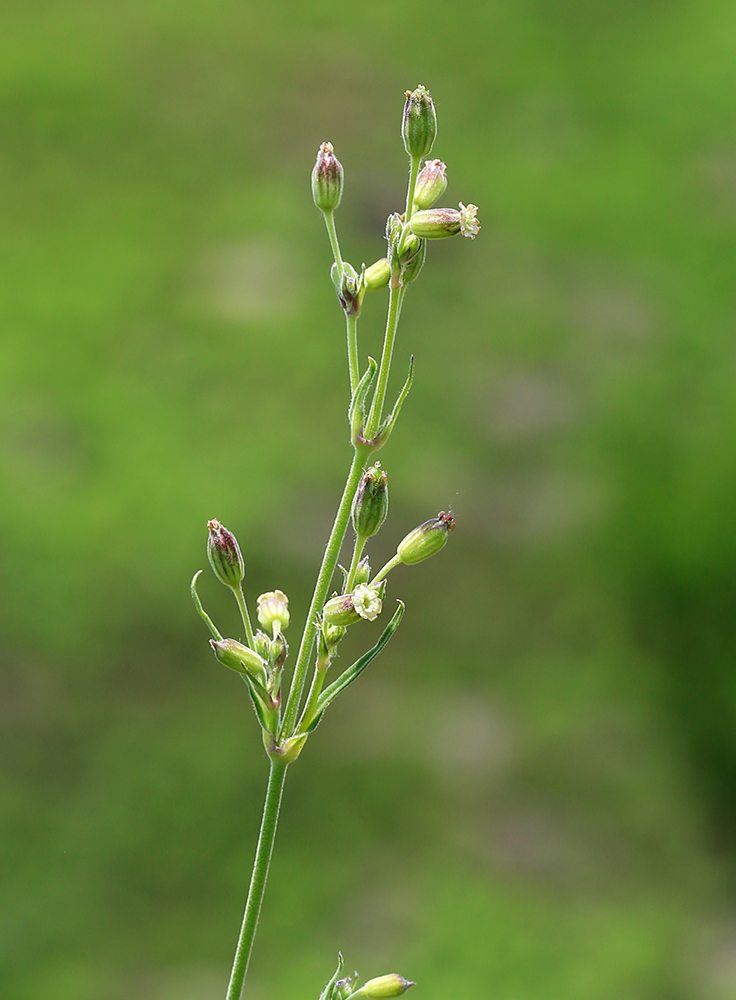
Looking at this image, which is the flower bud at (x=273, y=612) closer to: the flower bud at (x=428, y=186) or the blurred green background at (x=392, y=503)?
the flower bud at (x=428, y=186)

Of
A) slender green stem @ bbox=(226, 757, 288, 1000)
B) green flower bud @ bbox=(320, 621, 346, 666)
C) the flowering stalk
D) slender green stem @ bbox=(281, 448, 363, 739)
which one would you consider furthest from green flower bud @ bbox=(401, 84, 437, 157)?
slender green stem @ bbox=(226, 757, 288, 1000)

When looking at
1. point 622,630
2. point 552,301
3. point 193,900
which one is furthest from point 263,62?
point 193,900

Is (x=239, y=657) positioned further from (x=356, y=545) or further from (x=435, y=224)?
(x=435, y=224)

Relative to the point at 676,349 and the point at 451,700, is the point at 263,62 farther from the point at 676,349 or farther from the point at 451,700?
the point at 451,700

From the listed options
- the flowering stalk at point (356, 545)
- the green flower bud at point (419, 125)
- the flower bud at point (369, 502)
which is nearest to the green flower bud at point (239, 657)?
the flowering stalk at point (356, 545)

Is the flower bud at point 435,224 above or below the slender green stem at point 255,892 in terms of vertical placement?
above

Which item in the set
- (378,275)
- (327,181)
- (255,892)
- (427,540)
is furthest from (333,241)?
(255,892)
